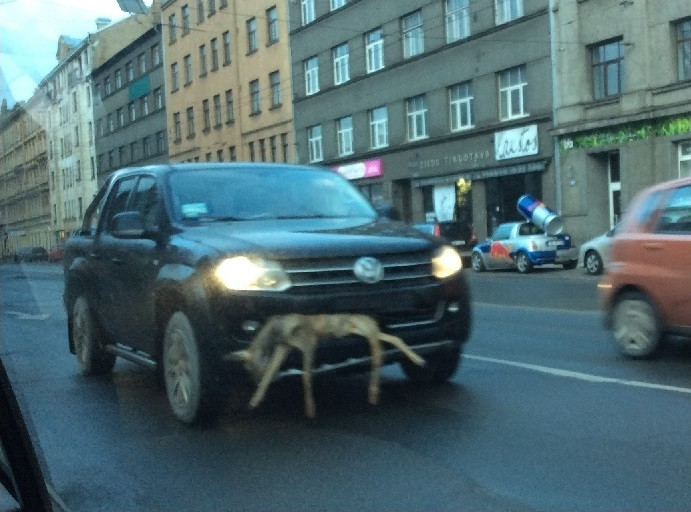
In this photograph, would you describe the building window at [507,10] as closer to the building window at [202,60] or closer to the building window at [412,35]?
the building window at [412,35]

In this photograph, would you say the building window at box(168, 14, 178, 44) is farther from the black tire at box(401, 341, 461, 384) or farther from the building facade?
the black tire at box(401, 341, 461, 384)

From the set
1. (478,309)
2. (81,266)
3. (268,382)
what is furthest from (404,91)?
(268,382)

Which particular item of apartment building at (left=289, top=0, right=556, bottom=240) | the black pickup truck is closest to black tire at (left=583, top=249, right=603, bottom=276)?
apartment building at (left=289, top=0, right=556, bottom=240)

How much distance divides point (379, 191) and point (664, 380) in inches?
1311

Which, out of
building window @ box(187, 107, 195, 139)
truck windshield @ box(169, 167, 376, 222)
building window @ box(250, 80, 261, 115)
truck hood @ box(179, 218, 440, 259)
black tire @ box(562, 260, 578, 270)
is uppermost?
building window @ box(250, 80, 261, 115)

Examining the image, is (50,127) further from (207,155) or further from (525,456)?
(207,155)

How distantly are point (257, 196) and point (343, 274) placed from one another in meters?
1.49

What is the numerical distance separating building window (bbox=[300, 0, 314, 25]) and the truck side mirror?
126 feet

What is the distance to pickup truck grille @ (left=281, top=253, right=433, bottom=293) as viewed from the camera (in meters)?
6.00

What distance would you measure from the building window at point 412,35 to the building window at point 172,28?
9.10 m

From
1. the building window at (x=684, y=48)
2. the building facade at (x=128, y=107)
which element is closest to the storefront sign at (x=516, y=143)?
the building window at (x=684, y=48)

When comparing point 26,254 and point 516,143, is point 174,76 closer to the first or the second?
point 516,143

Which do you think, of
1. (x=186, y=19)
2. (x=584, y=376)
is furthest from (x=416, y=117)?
(x=584, y=376)

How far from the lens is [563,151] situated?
30250 millimetres
